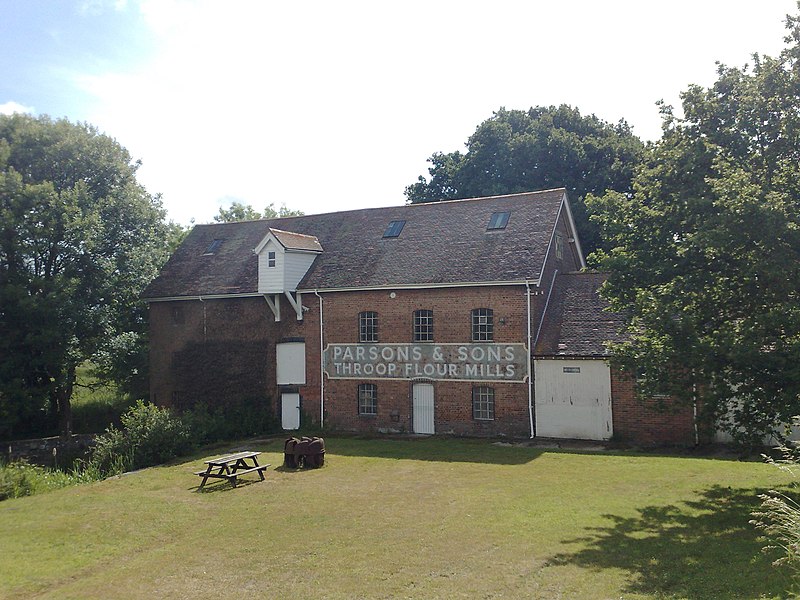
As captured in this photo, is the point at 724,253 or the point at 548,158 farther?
the point at 548,158

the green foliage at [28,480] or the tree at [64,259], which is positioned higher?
the tree at [64,259]

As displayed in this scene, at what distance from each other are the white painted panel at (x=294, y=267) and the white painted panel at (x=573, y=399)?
398 inches

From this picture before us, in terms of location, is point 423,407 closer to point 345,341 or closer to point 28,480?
point 345,341

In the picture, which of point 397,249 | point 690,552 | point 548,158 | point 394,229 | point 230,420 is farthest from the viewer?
point 548,158

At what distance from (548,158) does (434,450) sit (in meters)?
23.4

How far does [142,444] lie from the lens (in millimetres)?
21016

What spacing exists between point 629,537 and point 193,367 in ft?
71.6

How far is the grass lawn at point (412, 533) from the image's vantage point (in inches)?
370

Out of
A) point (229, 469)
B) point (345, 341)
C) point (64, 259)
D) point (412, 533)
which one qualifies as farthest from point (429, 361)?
point (64, 259)

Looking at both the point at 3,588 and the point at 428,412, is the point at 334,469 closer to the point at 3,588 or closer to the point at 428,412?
the point at 428,412

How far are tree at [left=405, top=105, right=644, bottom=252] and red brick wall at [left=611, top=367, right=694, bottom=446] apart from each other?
623 inches

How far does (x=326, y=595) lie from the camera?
907cm

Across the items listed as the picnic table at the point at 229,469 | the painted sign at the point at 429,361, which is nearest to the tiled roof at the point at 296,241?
the painted sign at the point at 429,361

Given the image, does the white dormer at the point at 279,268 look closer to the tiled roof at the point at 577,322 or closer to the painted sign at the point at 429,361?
the painted sign at the point at 429,361
